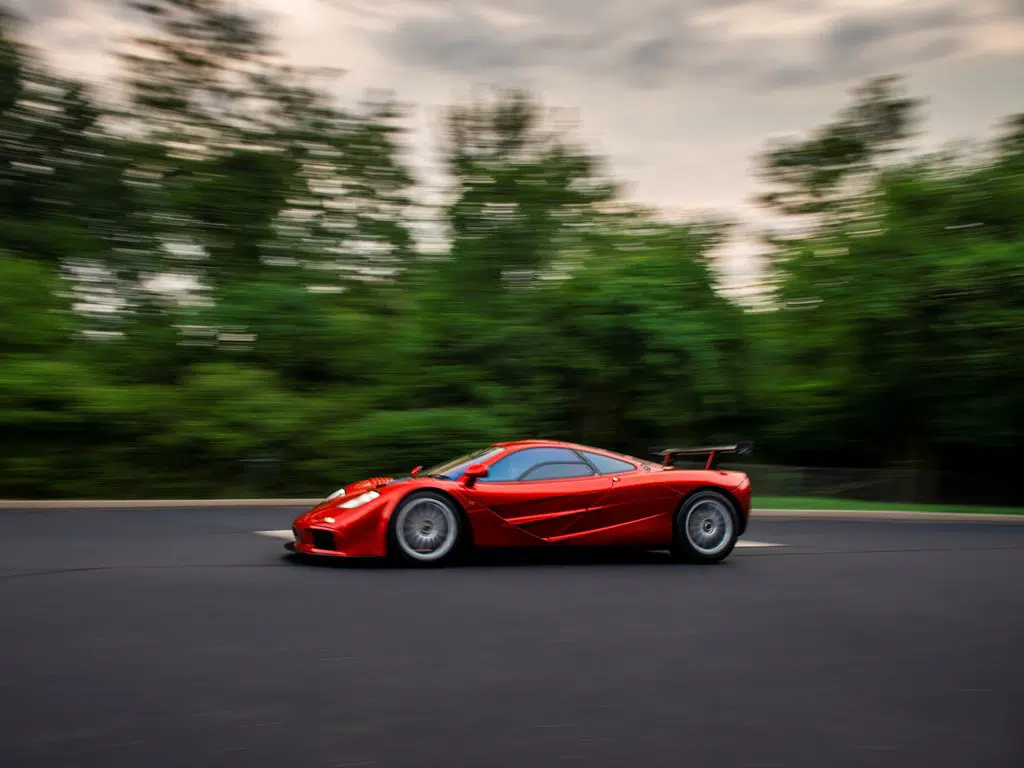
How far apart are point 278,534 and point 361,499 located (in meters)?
3.39

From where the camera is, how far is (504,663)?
6.70 meters

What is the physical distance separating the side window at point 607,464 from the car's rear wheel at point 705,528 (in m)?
0.68

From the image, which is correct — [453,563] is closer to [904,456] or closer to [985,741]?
[985,741]

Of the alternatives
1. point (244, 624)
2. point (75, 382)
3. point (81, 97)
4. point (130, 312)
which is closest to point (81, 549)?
point (244, 624)

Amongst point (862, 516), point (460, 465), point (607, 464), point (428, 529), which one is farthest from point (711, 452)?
point (862, 516)

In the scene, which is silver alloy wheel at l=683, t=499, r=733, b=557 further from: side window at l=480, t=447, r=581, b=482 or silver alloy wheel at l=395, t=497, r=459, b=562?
silver alloy wheel at l=395, t=497, r=459, b=562

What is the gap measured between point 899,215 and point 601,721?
25.5 meters

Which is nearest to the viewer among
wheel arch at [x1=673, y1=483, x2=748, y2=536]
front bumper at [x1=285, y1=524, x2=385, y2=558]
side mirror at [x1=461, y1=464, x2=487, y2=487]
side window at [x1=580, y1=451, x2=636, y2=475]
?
front bumper at [x1=285, y1=524, x2=385, y2=558]

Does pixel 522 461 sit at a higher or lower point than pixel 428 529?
higher

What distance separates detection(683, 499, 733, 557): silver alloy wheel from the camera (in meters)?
11.8

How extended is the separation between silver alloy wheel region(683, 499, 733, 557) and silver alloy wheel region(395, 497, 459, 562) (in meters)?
2.46

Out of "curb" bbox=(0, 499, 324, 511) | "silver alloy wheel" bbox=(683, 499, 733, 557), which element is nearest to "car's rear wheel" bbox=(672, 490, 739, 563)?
"silver alloy wheel" bbox=(683, 499, 733, 557)

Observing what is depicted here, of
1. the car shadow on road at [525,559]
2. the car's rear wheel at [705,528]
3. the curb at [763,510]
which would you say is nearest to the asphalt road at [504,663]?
the car shadow on road at [525,559]

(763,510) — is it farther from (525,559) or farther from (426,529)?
(426,529)
